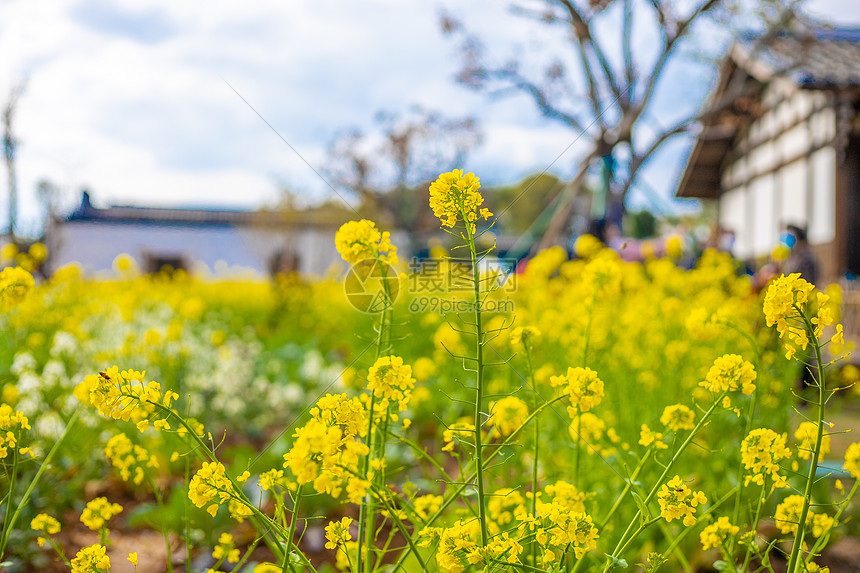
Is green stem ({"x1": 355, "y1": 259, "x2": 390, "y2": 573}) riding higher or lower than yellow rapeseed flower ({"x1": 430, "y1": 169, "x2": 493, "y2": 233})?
lower

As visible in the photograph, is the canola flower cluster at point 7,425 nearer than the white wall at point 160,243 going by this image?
Yes

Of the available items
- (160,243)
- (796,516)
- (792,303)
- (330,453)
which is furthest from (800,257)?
(160,243)

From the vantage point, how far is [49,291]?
4.38m

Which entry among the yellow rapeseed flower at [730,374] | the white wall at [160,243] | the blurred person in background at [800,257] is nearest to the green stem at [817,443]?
the yellow rapeseed flower at [730,374]

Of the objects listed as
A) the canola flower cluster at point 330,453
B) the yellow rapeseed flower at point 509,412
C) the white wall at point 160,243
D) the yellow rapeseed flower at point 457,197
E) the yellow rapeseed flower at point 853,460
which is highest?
the yellow rapeseed flower at point 457,197

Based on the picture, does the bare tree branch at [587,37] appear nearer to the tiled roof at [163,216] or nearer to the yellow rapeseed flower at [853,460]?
the yellow rapeseed flower at [853,460]

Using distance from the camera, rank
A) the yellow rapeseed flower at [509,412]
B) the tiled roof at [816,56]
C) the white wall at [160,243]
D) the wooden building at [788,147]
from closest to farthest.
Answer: the yellow rapeseed flower at [509,412]
the tiled roof at [816,56]
the wooden building at [788,147]
the white wall at [160,243]

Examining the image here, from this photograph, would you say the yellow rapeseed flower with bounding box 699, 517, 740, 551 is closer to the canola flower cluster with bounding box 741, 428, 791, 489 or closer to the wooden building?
the canola flower cluster with bounding box 741, 428, 791, 489

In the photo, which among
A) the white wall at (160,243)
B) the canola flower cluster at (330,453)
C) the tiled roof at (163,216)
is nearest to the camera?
the canola flower cluster at (330,453)

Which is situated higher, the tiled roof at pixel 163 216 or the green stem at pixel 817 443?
the tiled roof at pixel 163 216

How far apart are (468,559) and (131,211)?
26254 mm

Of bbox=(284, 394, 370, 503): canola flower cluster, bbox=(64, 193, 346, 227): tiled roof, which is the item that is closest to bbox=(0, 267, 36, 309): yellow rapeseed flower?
bbox=(284, 394, 370, 503): canola flower cluster

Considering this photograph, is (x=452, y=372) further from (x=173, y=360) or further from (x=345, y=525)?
(x=345, y=525)

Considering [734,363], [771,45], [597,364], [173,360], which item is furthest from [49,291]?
[771,45]
